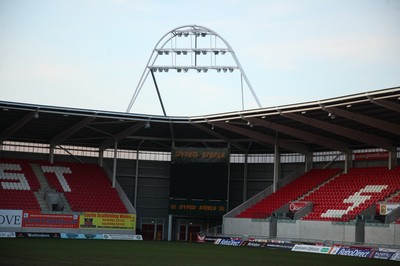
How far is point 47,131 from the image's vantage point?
56969 mm

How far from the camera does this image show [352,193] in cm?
5166

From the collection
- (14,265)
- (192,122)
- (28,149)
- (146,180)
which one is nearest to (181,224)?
(146,180)

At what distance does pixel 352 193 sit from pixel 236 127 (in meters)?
9.71

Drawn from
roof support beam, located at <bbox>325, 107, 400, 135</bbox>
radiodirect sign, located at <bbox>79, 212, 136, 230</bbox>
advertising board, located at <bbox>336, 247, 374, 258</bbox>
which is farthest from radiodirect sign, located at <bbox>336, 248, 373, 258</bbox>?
radiodirect sign, located at <bbox>79, 212, 136, 230</bbox>

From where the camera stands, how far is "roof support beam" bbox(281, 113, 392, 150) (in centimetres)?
4778

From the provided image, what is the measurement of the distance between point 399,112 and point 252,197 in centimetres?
1968

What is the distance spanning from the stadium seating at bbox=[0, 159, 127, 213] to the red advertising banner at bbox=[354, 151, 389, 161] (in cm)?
1854

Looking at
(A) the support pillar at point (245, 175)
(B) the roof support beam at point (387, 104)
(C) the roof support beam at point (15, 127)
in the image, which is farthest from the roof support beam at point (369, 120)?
(C) the roof support beam at point (15, 127)

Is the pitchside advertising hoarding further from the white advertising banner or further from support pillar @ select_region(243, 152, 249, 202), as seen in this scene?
support pillar @ select_region(243, 152, 249, 202)

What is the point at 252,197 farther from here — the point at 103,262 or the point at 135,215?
the point at 103,262

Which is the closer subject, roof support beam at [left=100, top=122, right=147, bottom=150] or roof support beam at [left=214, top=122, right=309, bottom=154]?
roof support beam at [left=214, top=122, right=309, bottom=154]

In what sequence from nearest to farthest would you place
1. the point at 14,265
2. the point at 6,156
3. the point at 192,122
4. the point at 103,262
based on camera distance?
the point at 14,265
the point at 103,262
the point at 192,122
the point at 6,156

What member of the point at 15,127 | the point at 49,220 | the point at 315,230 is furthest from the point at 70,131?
the point at 315,230

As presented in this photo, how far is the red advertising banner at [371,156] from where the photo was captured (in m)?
53.0
